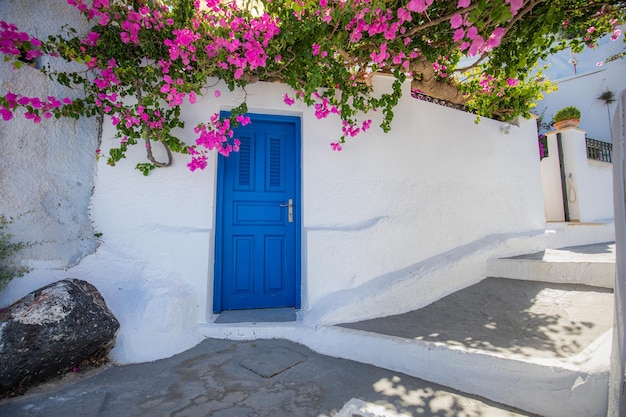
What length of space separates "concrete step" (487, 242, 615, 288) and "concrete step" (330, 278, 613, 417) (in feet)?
0.38

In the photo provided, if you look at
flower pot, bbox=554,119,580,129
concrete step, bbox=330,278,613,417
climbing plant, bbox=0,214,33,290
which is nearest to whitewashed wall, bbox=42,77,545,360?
concrete step, bbox=330,278,613,417

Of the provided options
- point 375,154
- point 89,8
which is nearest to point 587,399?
point 375,154

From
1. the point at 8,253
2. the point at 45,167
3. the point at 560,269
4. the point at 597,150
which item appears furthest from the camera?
the point at 597,150

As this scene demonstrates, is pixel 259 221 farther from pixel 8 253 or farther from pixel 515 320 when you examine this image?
pixel 515 320

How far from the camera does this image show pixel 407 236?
3.71m

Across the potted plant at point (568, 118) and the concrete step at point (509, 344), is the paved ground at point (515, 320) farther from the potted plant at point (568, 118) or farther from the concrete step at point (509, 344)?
the potted plant at point (568, 118)

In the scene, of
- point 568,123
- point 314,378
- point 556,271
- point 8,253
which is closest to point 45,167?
point 8,253

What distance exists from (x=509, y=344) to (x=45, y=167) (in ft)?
13.7

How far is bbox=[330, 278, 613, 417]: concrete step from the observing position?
180 centimetres

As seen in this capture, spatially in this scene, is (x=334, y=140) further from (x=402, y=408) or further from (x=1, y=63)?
(x=1, y=63)

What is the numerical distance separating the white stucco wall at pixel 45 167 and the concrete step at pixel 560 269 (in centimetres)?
455

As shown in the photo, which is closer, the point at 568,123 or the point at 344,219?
the point at 344,219

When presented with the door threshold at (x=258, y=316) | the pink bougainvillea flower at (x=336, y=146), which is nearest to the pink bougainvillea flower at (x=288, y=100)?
the pink bougainvillea flower at (x=336, y=146)

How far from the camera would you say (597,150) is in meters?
6.93
